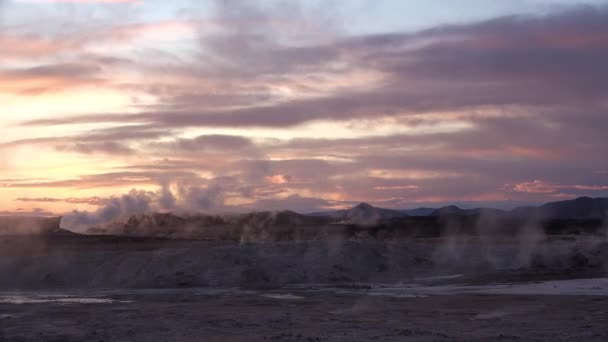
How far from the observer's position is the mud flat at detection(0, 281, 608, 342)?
24859mm

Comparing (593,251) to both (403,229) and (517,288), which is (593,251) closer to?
(517,288)

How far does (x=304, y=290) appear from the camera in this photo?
41.5 meters

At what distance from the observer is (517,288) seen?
128 ft

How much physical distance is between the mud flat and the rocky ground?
0.11ft

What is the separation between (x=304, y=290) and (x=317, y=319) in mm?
Answer: 13133

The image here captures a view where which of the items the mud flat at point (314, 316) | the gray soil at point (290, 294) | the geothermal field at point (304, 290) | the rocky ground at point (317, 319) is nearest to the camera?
the rocky ground at point (317, 319)

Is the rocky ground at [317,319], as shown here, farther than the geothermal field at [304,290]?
No

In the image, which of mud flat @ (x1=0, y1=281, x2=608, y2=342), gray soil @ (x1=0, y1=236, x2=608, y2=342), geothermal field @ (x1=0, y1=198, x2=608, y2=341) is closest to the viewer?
mud flat @ (x1=0, y1=281, x2=608, y2=342)

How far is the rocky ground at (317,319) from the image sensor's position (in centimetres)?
2472

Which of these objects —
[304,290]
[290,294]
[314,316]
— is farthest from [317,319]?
[304,290]

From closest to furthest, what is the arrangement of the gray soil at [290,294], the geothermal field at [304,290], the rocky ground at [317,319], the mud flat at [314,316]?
1. the rocky ground at [317,319]
2. the mud flat at [314,316]
3. the gray soil at [290,294]
4. the geothermal field at [304,290]

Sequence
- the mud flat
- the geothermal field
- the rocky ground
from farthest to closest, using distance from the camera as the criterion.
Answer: the geothermal field, the mud flat, the rocky ground

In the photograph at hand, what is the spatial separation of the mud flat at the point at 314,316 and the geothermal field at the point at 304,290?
60 mm

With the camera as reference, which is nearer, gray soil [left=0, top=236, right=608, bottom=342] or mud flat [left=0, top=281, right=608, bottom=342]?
mud flat [left=0, top=281, right=608, bottom=342]
